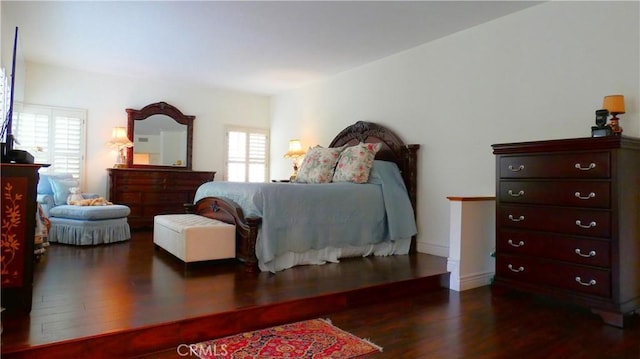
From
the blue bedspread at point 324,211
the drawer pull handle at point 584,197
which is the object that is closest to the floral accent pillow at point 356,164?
the blue bedspread at point 324,211

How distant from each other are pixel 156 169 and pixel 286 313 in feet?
15.3

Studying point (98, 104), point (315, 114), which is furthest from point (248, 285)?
point (98, 104)

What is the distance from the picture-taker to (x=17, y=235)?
217 cm

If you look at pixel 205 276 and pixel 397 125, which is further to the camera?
pixel 397 125

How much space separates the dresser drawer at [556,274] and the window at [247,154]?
5100mm

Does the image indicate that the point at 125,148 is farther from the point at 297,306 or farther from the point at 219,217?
the point at 297,306

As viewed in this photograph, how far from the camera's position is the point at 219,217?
399cm

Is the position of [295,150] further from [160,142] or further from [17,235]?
[17,235]

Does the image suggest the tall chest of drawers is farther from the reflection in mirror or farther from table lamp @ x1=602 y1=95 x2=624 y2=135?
the reflection in mirror

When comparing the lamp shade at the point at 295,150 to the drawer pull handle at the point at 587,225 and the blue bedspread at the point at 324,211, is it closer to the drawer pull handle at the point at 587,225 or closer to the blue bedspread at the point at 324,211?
the blue bedspread at the point at 324,211

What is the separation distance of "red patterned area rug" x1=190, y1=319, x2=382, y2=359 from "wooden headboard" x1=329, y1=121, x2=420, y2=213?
2.55 metres

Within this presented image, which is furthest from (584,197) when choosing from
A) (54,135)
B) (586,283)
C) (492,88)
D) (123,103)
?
(54,135)

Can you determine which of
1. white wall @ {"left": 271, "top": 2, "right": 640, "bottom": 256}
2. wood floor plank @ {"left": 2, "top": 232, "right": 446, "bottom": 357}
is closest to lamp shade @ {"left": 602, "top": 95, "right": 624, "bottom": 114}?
white wall @ {"left": 271, "top": 2, "right": 640, "bottom": 256}

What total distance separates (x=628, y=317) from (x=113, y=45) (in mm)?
5510
